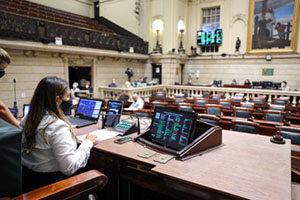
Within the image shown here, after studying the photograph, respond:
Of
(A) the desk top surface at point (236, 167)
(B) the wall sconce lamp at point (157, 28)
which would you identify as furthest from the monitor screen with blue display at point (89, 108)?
(B) the wall sconce lamp at point (157, 28)

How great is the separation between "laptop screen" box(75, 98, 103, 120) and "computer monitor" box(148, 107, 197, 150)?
1.12m

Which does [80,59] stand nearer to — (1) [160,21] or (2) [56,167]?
(1) [160,21]

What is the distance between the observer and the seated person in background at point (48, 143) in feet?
4.94

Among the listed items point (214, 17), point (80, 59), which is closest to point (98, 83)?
point (80, 59)

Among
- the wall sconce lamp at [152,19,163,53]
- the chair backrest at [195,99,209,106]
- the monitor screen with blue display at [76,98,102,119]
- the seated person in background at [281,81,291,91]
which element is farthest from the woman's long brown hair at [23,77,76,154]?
the wall sconce lamp at [152,19,163,53]

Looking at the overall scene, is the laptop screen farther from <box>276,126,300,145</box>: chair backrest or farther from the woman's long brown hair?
<box>276,126,300,145</box>: chair backrest

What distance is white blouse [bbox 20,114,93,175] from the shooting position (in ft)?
4.90

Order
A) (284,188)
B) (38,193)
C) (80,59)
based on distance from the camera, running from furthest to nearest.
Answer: (80,59)
(284,188)
(38,193)

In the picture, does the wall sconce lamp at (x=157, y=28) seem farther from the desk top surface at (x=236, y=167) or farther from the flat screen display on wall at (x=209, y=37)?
the desk top surface at (x=236, y=167)

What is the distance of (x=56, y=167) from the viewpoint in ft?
5.25

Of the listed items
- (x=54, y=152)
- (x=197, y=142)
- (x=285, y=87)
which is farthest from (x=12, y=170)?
(x=285, y=87)

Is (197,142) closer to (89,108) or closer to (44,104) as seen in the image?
(44,104)

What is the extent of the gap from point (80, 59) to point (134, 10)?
19.1 ft

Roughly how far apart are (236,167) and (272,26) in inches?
520
